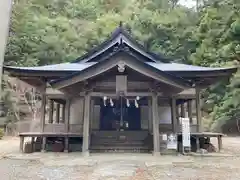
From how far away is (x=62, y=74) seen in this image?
11.5m

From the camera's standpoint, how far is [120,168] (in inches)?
281

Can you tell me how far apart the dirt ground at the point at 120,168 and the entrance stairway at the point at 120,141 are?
2.07 m

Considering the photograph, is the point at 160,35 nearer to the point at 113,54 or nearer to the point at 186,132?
the point at 186,132

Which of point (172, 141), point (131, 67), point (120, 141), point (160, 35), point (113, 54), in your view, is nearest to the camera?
point (113, 54)

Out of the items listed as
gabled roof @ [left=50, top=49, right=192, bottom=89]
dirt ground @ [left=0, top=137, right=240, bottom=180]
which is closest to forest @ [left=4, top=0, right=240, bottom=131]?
gabled roof @ [left=50, top=49, right=192, bottom=89]

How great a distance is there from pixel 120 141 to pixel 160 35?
20408 millimetres

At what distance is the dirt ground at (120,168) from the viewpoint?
6.21 metres

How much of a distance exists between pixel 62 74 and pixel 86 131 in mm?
3131

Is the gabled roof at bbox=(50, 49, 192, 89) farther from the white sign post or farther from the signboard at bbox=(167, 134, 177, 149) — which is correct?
the signboard at bbox=(167, 134, 177, 149)

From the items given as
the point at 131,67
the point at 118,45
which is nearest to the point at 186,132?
the point at 131,67

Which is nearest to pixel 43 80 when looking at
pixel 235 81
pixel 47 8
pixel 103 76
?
pixel 103 76

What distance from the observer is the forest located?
750 inches

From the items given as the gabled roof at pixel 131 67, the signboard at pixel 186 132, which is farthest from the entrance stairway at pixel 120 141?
the gabled roof at pixel 131 67

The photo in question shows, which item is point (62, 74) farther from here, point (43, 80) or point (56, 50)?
point (56, 50)
